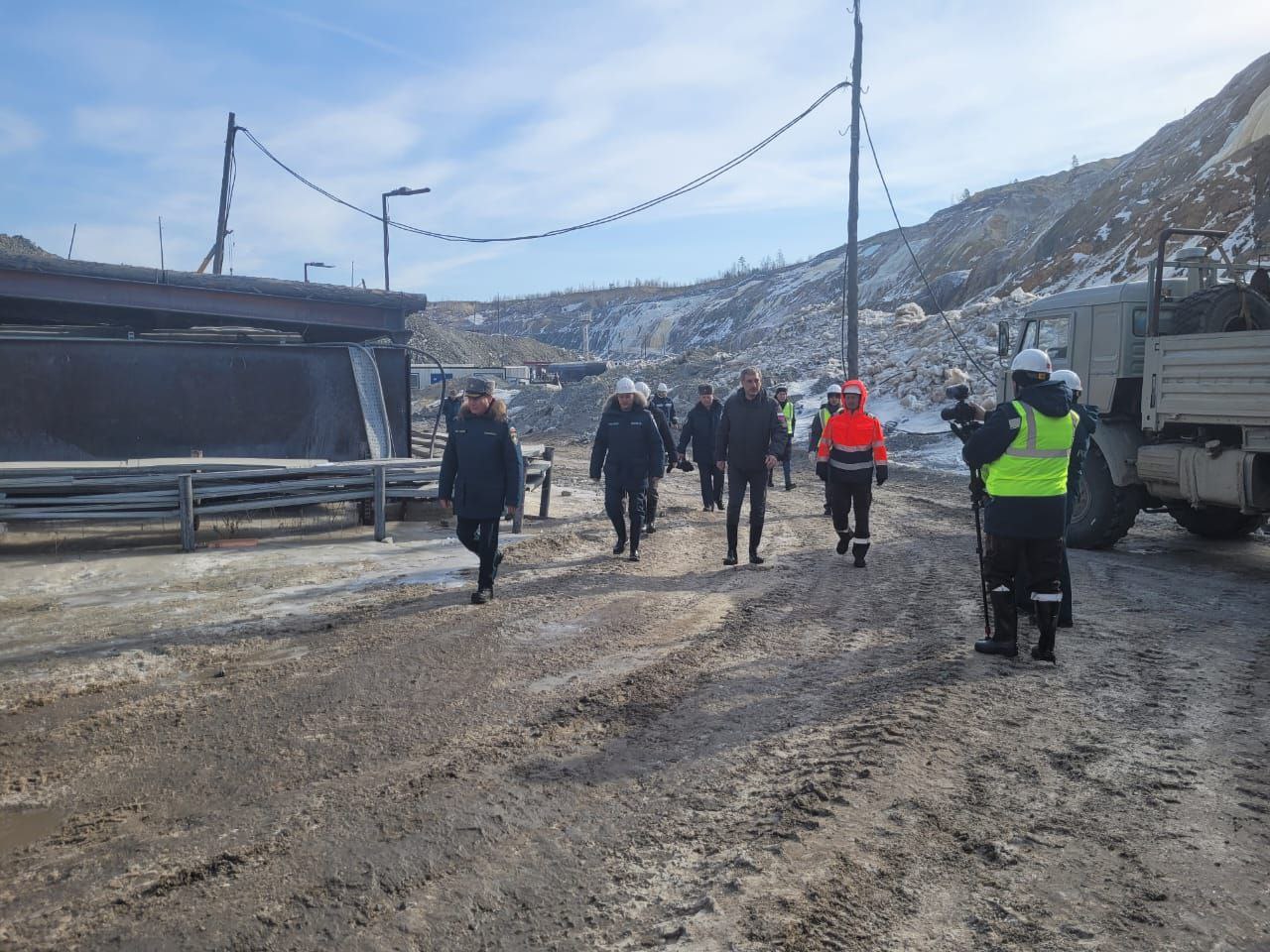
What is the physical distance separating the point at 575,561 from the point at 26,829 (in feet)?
19.8

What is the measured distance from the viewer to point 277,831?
363 cm

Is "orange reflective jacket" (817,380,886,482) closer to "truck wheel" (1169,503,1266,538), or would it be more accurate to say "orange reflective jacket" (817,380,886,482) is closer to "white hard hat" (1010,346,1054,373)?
"white hard hat" (1010,346,1054,373)

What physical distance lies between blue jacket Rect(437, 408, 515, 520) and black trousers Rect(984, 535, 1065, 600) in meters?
3.62

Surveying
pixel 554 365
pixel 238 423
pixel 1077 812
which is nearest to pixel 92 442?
pixel 238 423

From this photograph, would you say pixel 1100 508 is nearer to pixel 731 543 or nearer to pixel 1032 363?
pixel 731 543

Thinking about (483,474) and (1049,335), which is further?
(1049,335)

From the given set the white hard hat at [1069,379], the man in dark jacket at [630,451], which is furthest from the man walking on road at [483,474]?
the white hard hat at [1069,379]

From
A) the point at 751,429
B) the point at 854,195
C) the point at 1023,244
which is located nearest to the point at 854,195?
the point at 854,195

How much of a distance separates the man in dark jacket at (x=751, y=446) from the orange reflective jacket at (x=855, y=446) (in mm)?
594

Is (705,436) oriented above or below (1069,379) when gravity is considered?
below

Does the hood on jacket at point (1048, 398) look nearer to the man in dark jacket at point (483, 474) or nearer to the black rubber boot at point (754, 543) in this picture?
the black rubber boot at point (754, 543)

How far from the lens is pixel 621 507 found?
9.71m

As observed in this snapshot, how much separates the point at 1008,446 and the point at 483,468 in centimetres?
397

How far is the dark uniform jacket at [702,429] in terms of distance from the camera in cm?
1261
